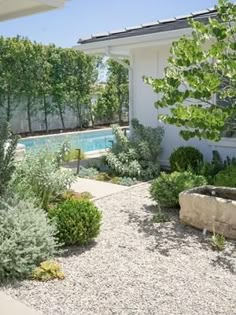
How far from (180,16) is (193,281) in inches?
437

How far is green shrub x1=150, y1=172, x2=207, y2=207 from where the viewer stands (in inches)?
336

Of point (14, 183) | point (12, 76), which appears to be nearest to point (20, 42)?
point (12, 76)

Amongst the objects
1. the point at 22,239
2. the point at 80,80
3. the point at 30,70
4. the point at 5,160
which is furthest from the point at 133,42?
the point at 80,80

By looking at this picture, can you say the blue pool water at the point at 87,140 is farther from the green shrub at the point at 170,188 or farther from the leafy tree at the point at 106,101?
the green shrub at the point at 170,188

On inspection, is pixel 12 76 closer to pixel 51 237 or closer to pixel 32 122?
pixel 32 122

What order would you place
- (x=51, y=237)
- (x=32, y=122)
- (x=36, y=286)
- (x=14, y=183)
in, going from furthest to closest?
(x=32, y=122), (x=14, y=183), (x=51, y=237), (x=36, y=286)

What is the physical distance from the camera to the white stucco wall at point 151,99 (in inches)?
502

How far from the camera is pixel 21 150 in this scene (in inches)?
445

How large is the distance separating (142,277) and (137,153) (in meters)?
7.47

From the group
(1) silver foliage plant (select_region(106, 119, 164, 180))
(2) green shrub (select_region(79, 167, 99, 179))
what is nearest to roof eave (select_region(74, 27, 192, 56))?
(1) silver foliage plant (select_region(106, 119, 164, 180))

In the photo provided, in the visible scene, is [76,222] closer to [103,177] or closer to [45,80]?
[103,177]

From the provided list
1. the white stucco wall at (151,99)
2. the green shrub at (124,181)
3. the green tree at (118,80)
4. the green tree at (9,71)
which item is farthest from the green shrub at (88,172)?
the green tree at (118,80)

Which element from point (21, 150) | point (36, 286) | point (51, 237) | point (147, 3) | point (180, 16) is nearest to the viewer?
point (36, 286)

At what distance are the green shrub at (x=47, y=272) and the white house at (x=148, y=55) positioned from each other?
26.2ft
